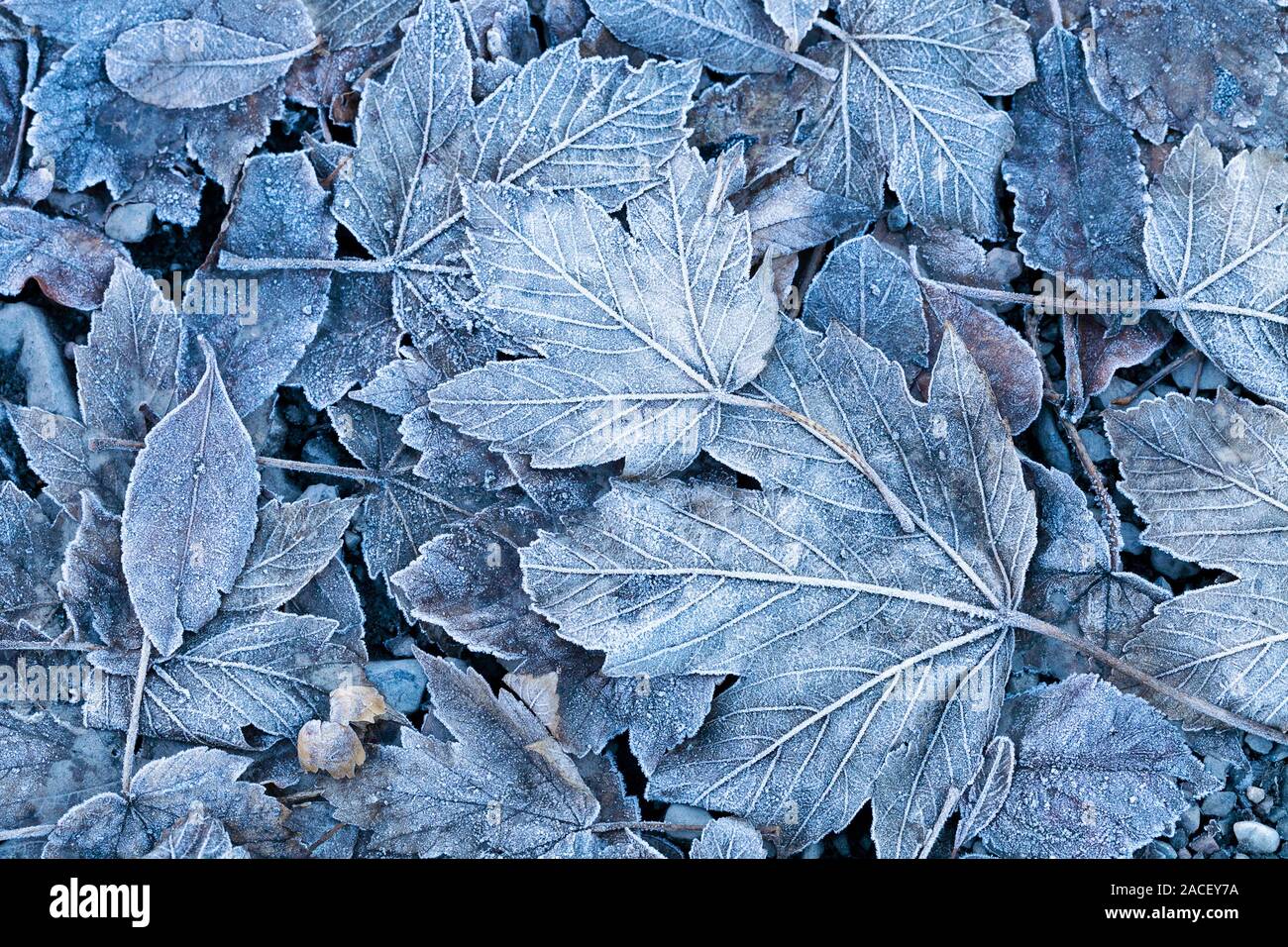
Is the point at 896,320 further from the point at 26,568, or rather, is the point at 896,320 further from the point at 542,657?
the point at 26,568

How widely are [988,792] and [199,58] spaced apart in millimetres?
2019

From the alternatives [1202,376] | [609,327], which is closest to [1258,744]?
[1202,376]

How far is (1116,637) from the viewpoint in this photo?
200 cm

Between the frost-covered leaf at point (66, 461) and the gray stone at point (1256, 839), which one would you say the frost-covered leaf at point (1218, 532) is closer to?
the gray stone at point (1256, 839)

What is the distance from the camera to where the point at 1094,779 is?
1.92 metres

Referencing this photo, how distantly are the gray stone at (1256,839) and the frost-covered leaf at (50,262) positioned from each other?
2378mm

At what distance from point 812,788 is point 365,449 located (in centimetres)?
105

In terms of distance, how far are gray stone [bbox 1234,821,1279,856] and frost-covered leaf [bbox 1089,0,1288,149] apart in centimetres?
130

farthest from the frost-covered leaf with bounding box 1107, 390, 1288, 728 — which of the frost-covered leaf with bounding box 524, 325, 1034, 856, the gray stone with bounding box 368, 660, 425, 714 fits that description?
the gray stone with bounding box 368, 660, 425, 714

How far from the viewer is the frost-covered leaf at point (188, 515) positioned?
1.96 meters

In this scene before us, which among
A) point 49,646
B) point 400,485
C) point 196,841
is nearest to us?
point 196,841

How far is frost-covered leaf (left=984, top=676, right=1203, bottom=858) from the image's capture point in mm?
1901

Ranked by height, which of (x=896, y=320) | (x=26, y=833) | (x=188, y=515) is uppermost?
(x=896, y=320)

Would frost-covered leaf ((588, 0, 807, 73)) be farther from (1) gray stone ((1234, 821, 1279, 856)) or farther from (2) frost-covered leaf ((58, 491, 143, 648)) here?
(1) gray stone ((1234, 821, 1279, 856))
